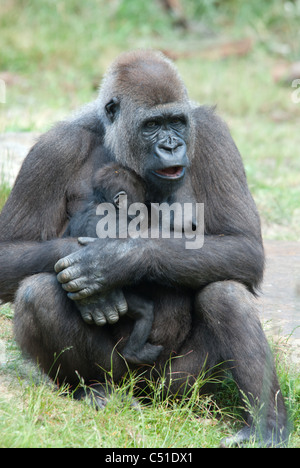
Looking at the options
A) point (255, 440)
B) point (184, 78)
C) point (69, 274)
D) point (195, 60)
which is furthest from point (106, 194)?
point (195, 60)

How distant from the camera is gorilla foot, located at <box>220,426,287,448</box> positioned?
11.2 feet

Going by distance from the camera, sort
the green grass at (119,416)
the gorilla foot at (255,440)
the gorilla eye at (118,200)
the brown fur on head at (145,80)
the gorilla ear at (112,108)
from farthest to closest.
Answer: the gorilla ear at (112,108) → the brown fur on head at (145,80) → the gorilla eye at (118,200) → the gorilla foot at (255,440) → the green grass at (119,416)

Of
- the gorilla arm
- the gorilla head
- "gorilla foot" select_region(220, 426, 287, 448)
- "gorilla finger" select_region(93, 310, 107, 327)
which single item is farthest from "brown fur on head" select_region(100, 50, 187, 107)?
"gorilla foot" select_region(220, 426, 287, 448)

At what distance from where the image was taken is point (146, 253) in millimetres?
3627

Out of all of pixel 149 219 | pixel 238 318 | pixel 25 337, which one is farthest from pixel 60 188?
pixel 238 318

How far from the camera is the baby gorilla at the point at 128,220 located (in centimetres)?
374

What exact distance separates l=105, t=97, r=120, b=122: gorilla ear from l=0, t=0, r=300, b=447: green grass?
5.08 ft

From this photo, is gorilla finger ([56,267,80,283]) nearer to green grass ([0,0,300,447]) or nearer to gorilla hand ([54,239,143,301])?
gorilla hand ([54,239,143,301])

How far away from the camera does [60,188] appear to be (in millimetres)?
4000

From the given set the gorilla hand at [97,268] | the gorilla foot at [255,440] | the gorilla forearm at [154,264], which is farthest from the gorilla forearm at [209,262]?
the gorilla foot at [255,440]

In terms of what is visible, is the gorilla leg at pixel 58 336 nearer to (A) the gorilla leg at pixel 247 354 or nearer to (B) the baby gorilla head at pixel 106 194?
(B) the baby gorilla head at pixel 106 194
